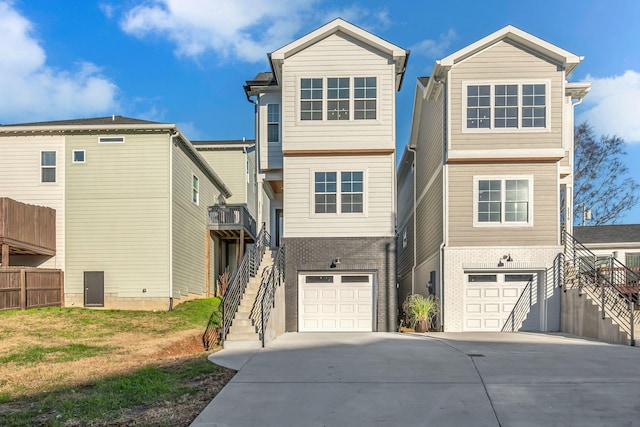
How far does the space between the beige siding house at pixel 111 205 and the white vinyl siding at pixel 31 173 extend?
4cm

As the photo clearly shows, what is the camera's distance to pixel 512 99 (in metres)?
13.8

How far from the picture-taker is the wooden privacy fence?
15258 mm

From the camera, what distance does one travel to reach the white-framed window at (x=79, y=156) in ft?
62.4

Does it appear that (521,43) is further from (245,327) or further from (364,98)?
(245,327)

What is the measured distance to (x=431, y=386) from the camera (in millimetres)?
7008

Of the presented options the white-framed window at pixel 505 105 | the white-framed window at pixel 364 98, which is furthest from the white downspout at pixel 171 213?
the white-framed window at pixel 505 105

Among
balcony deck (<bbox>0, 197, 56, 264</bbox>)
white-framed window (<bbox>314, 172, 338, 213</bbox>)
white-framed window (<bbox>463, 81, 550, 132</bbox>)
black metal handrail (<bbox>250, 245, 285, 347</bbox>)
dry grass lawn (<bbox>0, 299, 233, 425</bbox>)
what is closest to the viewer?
dry grass lawn (<bbox>0, 299, 233, 425</bbox>)

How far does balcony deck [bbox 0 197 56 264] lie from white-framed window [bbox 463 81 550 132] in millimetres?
15215

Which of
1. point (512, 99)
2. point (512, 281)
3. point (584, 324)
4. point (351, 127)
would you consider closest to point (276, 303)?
point (351, 127)

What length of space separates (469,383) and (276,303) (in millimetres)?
6248

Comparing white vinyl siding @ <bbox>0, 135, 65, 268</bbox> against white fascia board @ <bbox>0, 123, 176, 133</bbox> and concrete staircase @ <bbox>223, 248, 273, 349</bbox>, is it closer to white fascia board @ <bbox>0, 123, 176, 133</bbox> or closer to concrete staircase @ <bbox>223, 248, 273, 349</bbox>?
white fascia board @ <bbox>0, 123, 176, 133</bbox>

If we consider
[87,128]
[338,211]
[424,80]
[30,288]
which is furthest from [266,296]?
[87,128]

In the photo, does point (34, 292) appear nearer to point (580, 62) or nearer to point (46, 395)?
point (46, 395)

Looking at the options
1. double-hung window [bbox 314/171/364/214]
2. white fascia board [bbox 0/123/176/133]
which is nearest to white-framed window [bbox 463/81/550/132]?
double-hung window [bbox 314/171/364/214]
